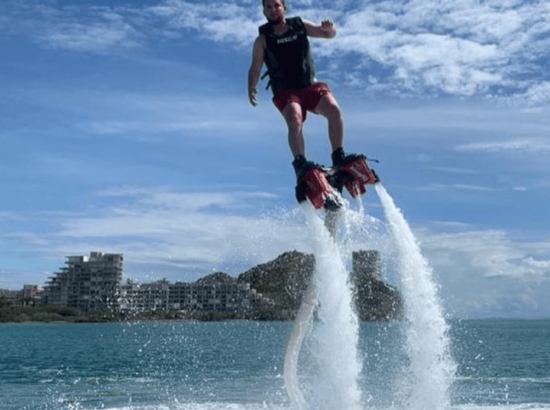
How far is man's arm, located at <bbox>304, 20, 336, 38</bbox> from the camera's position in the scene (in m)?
10.9

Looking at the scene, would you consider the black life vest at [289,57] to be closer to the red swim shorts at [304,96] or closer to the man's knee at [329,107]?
the red swim shorts at [304,96]

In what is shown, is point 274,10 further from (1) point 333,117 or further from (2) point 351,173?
(2) point 351,173

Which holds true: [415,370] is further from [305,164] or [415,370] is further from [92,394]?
[92,394]

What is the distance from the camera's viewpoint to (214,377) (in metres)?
33.0

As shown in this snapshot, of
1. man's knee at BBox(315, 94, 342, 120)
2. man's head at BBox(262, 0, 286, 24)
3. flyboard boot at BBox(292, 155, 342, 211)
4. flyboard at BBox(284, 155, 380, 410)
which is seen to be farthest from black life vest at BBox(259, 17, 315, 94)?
flyboard at BBox(284, 155, 380, 410)

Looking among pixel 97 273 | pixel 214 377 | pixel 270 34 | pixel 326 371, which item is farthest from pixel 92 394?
pixel 97 273

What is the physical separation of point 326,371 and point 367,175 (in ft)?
9.37

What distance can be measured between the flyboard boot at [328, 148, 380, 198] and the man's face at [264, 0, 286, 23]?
214 centimetres

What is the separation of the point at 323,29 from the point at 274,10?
0.74 metres

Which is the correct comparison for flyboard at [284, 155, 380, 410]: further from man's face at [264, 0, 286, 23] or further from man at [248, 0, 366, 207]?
man's face at [264, 0, 286, 23]

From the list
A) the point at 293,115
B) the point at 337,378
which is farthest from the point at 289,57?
the point at 337,378

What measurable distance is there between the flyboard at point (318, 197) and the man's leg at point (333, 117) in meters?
0.31

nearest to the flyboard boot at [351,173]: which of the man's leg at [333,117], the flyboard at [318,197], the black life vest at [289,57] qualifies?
the flyboard at [318,197]

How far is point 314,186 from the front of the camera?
34.6 feet
